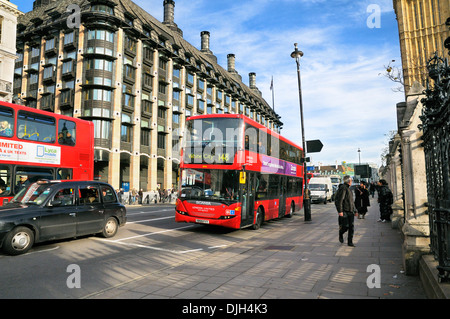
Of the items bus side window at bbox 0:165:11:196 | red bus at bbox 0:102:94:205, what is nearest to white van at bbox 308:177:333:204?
red bus at bbox 0:102:94:205

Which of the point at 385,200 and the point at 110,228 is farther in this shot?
the point at 385,200

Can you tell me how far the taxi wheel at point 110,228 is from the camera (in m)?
9.43

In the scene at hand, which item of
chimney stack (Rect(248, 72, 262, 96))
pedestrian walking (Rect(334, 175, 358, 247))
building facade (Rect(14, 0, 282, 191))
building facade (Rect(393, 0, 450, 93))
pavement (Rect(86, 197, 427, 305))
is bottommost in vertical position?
pavement (Rect(86, 197, 427, 305))

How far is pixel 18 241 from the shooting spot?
705 cm

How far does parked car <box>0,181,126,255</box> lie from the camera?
6.99 m

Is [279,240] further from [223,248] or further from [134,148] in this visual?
[134,148]

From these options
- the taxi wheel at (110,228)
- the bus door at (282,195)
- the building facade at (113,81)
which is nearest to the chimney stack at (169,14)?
the building facade at (113,81)

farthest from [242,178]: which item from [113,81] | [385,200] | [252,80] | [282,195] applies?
[252,80]

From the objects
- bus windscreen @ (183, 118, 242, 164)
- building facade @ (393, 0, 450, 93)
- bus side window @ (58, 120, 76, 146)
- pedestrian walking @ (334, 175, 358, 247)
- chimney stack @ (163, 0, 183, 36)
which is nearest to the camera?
pedestrian walking @ (334, 175, 358, 247)

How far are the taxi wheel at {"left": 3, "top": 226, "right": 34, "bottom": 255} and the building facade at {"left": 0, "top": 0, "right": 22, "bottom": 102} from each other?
2729cm

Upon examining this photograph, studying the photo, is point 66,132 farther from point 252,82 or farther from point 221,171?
point 252,82

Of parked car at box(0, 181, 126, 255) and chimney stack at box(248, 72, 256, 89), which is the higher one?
chimney stack at box(248, 72, 256, 89)

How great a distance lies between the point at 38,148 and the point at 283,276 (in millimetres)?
10216

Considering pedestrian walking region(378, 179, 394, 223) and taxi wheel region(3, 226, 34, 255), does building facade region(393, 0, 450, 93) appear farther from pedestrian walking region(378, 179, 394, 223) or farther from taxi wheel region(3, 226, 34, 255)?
taxi wheel region(3, 226, 34, 255)
